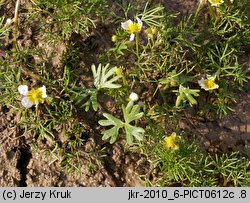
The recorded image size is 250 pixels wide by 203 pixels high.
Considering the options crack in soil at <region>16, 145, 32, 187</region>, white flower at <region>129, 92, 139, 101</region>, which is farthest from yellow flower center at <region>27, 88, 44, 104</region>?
white flower at <region>129, 92, 139, 101</region>

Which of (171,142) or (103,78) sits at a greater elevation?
(103,78)

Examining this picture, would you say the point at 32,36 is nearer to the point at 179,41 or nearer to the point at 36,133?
the point at 36,133

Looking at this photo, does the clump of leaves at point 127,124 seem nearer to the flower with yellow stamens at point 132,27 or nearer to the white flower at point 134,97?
the white flower at point 134,97

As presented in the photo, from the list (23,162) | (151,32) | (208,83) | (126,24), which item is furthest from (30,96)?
(208,83)

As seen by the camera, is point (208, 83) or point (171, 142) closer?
point (171, 142)

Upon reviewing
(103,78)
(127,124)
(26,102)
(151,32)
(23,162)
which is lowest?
(23,162)

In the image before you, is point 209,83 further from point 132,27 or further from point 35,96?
point 35,96
